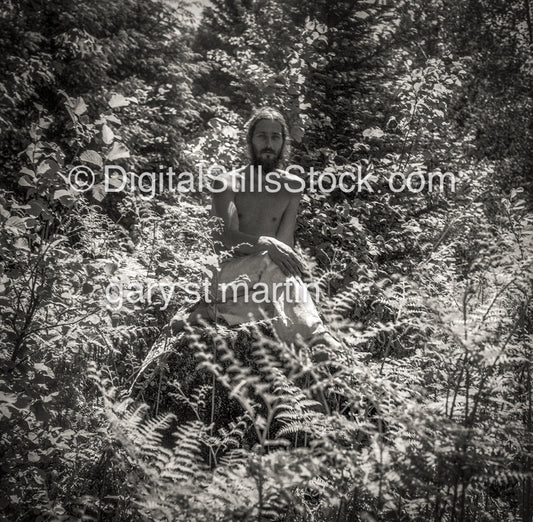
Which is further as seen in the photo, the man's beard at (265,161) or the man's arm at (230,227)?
the man's beard at (265,161)

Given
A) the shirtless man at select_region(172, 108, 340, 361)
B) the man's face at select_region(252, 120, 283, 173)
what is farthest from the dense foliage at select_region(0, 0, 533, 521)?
the man's face at select_region(252, 120, 283, 173)

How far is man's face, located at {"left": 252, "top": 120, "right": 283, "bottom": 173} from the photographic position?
142 inches

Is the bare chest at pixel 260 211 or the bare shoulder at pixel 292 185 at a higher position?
the bare shoulder at pixel 292 185

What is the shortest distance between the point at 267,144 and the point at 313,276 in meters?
1.31

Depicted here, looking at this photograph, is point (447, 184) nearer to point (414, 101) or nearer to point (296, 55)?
point (414, 101)

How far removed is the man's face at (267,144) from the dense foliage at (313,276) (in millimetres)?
817

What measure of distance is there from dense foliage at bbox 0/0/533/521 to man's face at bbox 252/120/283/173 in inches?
32.2

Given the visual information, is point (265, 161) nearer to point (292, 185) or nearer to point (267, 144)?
point (267, 144)

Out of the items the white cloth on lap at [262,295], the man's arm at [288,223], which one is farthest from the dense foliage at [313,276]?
the man's arm at [288,223]

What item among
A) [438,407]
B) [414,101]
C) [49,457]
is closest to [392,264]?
[414,101]

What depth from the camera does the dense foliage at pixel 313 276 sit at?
1386mm

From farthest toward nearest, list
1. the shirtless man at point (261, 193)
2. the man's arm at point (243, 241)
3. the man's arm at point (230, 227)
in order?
the shirtless man at point (261, 193) → the man's arm at point (230, 227) → the man's arm at point (243, 241)

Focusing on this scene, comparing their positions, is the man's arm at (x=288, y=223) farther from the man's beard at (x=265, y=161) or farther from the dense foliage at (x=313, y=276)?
the dense foliage at (x=313, y=276)

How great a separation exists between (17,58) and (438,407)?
8.11 m
